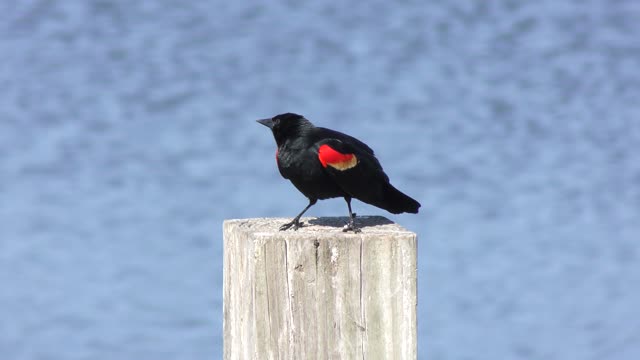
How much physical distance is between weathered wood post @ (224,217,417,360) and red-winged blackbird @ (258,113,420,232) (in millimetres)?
1184

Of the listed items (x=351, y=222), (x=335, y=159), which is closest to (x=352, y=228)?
(x=351, y=222)

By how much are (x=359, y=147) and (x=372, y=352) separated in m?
1.59

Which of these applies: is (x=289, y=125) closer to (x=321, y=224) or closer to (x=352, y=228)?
(x=321, y=224)

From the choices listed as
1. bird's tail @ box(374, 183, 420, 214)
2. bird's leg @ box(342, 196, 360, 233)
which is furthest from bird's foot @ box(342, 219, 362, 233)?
bird's tail @ box(374, 183, 420, 214)

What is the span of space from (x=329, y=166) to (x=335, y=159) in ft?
0.15

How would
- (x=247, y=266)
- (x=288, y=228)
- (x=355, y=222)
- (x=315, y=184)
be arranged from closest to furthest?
(x=247, y=266)
(x=288, y=228)
(x=355, y=222)
(x=315, y=184)

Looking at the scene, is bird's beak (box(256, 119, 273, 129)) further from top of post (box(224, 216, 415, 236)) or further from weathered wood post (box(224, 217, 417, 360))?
weathered wood post (box(224, 217, 417, 360))

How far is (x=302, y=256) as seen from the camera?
2.60 meters

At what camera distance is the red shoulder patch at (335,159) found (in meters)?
3.82

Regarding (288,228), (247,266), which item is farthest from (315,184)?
(247,266)

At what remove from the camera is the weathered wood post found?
8.37ft

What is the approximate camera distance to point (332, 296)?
255 centimetres

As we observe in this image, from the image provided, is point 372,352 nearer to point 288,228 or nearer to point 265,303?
point 265,303

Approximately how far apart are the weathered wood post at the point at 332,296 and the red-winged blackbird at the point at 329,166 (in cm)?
118
